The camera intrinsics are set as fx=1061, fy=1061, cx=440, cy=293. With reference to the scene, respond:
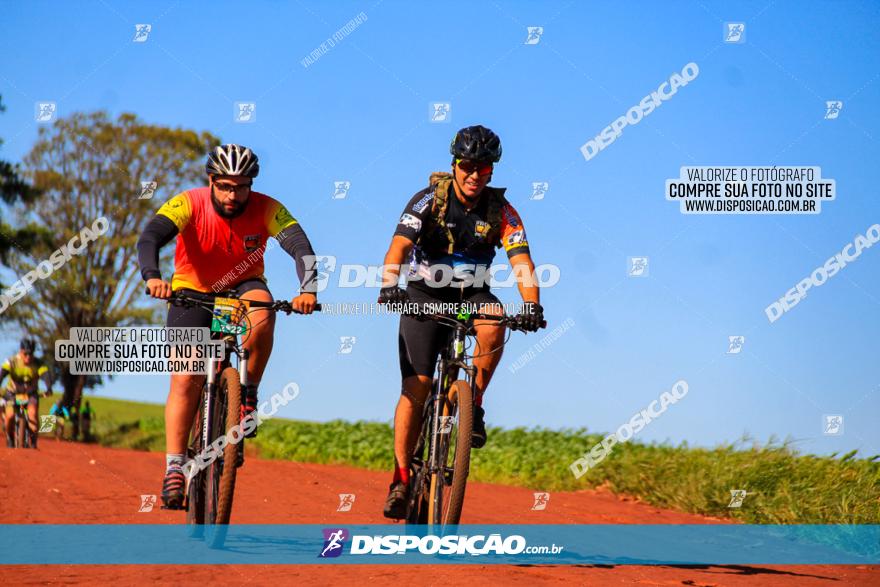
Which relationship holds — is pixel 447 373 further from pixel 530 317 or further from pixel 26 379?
pixel 26 379

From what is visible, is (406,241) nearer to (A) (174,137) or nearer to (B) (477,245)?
(B) (477,245)

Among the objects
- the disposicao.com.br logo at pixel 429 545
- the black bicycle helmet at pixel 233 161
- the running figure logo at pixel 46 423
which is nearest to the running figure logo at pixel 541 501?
the disposicao.com.br logo at pixel 429 545

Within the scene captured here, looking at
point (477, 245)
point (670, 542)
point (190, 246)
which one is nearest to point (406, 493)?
point (477, 245)

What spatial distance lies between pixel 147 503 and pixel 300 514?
1.48m

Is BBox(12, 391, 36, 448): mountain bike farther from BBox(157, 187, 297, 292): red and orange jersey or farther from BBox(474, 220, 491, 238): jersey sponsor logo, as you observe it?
BBox(474, 220, 491, 238): jersey sponsor logo

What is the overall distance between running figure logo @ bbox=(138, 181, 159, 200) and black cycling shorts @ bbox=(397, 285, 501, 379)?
26385 mm

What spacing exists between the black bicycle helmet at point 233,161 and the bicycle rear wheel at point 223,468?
4.67 feet

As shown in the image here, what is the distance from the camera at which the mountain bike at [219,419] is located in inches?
288

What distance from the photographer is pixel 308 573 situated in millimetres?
6762

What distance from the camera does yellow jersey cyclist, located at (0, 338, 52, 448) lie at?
18.1 metres

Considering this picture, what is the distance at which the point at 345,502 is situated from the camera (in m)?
11.8

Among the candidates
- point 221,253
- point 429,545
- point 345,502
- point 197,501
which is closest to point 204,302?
point 221,253

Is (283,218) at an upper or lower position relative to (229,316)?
upper


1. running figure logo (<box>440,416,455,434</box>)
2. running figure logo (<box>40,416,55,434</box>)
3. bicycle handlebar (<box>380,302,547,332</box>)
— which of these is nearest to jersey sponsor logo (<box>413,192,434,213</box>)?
bicycle handlebar (<box>380,302,547,332</box>)
